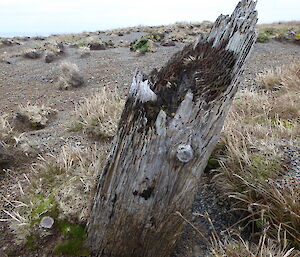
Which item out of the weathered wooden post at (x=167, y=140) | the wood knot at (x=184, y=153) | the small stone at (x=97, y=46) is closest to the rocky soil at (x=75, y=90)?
the weathered wooden post at (x=167, y=140)

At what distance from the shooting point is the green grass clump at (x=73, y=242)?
228cm

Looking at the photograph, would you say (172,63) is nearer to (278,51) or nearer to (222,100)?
(222,100)

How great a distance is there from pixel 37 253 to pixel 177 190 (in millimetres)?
1349

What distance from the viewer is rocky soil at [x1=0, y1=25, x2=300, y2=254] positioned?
2.57 metres

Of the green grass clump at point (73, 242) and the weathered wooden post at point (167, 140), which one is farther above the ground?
the weathered wooden post at point (167, 140)

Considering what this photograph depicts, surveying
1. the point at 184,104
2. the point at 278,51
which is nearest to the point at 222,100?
the point at 184,104

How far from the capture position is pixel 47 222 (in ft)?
8.14

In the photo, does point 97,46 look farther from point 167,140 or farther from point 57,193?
point 167,140

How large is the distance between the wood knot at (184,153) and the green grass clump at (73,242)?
117 cm

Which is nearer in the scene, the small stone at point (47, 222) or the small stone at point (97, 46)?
the small stone at point (47, 222)

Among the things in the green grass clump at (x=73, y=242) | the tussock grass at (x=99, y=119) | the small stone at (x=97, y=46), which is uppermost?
the small stone at (x=97, y=46)

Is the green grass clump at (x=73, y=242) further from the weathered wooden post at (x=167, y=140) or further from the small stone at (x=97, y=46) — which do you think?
the small stone at (x=97, y=46)

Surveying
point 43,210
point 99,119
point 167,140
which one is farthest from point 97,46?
point 167,140

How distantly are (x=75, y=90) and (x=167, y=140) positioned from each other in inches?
262
